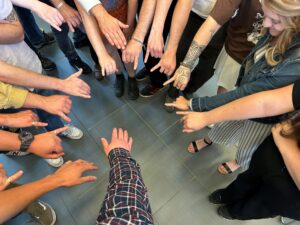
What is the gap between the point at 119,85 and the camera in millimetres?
1990

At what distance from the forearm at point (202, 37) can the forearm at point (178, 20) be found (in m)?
0.13

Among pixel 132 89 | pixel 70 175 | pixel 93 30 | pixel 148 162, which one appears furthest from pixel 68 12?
pixel 148 162

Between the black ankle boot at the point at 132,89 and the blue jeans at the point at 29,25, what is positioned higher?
the blue jeans at the point at 29,25

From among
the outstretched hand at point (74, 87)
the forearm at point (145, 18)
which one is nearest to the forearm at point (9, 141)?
the outstretched hand at point (74, 87)

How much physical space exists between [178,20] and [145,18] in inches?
7.2

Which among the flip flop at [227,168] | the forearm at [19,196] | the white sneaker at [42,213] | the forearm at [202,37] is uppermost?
the forearm at [202,37]

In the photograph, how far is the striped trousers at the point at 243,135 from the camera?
1153 millimetres

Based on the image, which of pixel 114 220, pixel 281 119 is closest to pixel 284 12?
pixel 281 119

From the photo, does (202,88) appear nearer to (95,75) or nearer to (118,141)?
(95,75)

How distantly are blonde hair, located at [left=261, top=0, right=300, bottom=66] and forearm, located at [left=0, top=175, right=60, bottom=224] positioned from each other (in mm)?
1037

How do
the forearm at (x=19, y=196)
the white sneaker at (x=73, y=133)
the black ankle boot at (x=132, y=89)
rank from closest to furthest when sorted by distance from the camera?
the forearm at (x=19, y=196) → the white sneaker at (x=73, y=133) → the black ankle boot at (x=132, y=89)

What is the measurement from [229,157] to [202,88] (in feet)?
1.97

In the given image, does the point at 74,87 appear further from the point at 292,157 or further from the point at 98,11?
the point at 292,157

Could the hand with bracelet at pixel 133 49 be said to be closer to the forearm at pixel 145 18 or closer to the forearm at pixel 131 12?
the forearm at pixel 145 18
